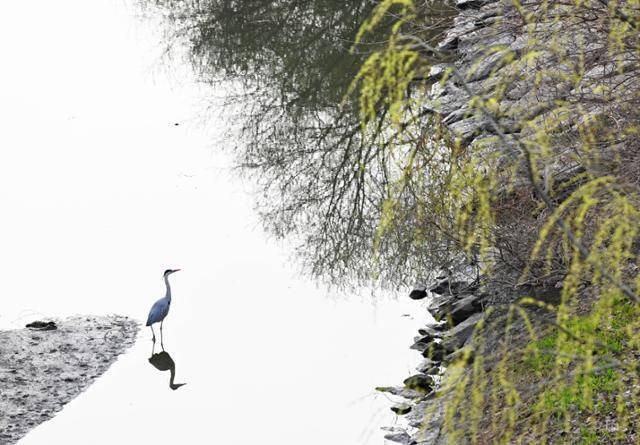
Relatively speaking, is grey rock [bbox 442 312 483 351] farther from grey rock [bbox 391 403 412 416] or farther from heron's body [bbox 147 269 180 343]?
heron's body [bbox 147 269 180 343]

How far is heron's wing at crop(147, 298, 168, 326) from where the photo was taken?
8.06 metres

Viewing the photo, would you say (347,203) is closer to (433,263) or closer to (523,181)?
(433,263)

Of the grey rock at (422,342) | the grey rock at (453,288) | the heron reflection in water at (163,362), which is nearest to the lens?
the grey rock at (453,288)

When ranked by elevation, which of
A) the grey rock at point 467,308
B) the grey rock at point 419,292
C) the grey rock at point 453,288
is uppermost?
the grey rock at point 419,292

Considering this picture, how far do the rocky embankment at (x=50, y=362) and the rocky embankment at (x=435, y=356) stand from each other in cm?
255

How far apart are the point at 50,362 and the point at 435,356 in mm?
3264

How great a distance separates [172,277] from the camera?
30.7 feet

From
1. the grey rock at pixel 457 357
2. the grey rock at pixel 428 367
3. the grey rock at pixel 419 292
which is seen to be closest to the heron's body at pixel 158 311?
the grey rock at pixel 419 292

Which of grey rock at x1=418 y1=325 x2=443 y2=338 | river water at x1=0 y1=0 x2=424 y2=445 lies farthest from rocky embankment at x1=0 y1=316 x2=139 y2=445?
grey rock at x1=418 y1=325 x2=443 y2=338

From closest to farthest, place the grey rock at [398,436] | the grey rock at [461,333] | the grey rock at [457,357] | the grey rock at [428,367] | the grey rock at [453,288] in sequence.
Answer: the grey rock at [457,357]
the grey rock at [398,436]
the grey rock at [461,333]
the grey rock at [428,367]
the grey rock at [453,288]

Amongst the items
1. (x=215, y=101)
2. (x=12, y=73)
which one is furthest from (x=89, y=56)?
(x=215, y=101)

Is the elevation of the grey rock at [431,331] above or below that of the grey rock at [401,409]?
above

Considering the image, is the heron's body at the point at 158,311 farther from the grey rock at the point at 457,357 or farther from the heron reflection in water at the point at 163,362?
the grey rock at the point at 457,357

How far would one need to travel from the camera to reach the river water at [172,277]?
6.91 metres
